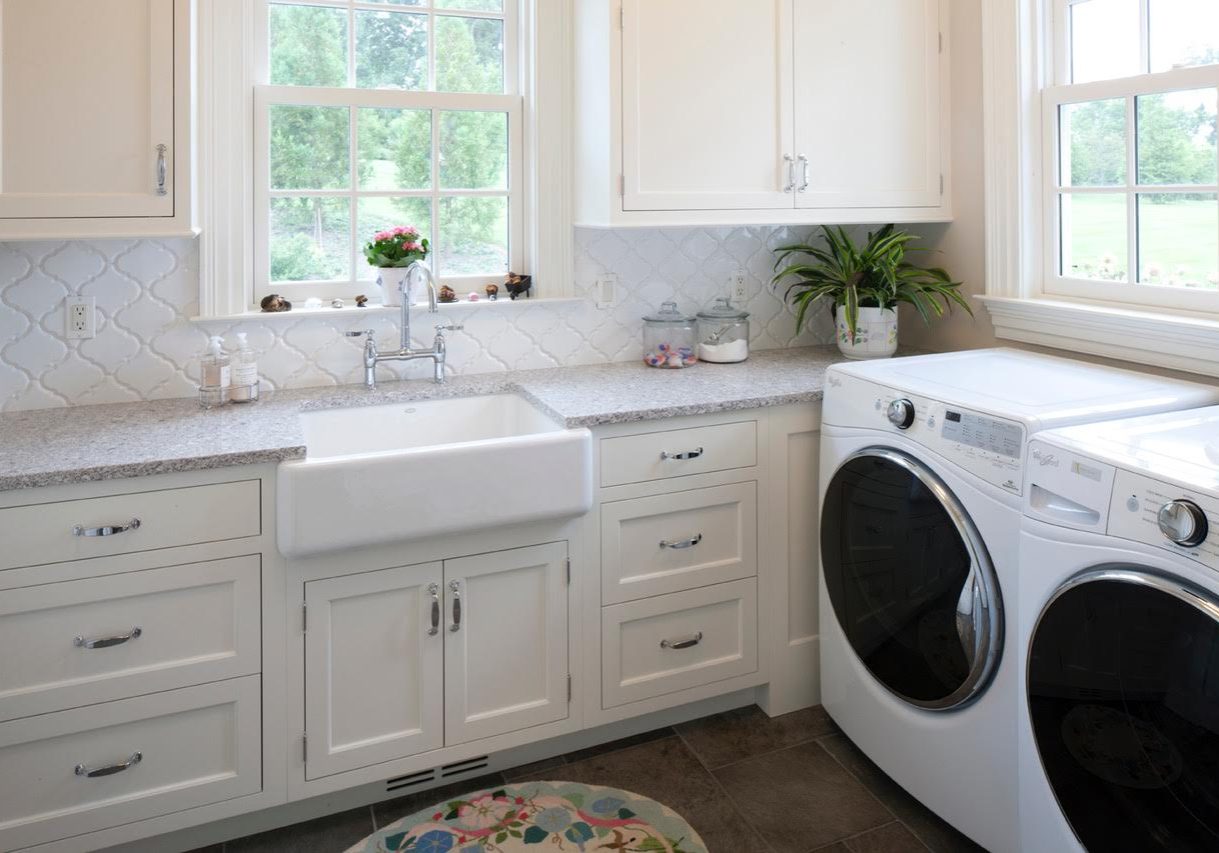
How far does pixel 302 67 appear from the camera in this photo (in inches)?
100

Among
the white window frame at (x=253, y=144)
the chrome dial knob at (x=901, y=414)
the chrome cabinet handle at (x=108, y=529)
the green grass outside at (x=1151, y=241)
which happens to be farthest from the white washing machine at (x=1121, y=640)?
the chrome cabinet handle at (x=108, y=529)

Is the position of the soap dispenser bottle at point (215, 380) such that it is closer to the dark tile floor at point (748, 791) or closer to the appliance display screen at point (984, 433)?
the dark tile floor at point (748, 791)

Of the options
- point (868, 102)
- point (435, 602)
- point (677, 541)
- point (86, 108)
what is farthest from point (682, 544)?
point (86, 108)

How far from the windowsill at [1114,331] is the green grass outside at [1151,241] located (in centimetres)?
10

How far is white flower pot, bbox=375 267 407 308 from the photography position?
252cm

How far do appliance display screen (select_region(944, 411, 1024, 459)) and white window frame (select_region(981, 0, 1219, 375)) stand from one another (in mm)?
786

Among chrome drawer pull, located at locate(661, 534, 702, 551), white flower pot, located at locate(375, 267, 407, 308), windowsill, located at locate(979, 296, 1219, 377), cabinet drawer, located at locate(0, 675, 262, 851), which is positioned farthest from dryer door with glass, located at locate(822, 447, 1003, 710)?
cabinet drawer, located at locate(0, 675, 262, 851)

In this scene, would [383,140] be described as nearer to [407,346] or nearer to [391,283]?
[391,283]

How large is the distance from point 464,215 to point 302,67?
599 millimetres

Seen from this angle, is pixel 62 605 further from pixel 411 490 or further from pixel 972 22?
pixel 972 22

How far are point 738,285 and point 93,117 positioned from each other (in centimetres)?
191

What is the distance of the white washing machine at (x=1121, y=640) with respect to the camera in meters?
1.32

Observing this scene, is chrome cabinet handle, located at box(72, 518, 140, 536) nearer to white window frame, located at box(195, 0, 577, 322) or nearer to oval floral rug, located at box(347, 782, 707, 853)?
white window frame, located at box(195, 0, 577, 322)

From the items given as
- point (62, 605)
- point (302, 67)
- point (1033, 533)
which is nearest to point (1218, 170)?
point (1033, 533)
